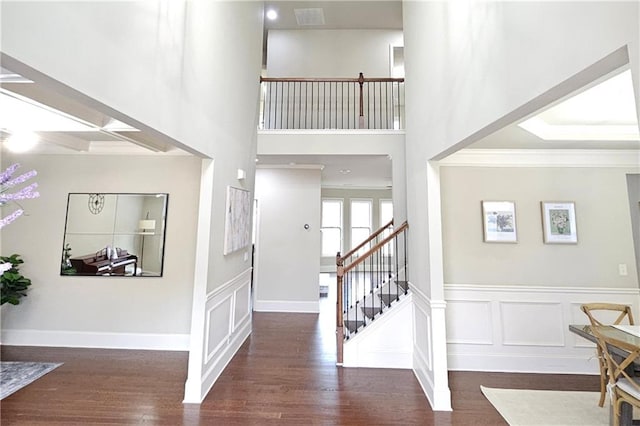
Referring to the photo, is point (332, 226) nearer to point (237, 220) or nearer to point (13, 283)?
point (237, 220)

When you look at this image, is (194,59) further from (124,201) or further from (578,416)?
(578,416)

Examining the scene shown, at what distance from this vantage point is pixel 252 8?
3.91m

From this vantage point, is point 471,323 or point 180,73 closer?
point 180,73

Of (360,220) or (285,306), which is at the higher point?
(360,220)

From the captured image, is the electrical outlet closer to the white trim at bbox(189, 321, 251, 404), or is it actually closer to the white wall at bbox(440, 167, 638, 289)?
the white wall at bbox(440, 167, 638, 289)

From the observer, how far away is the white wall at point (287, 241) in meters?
5.34

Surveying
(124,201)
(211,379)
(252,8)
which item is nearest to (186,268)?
(124,201)

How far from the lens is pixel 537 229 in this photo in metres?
3.29

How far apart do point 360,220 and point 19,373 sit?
848cm

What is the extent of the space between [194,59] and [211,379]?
117 inches

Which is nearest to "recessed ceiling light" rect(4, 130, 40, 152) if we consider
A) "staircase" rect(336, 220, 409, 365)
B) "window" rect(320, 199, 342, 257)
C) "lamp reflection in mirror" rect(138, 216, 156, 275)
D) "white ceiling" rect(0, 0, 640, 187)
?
"white ceiling" rect(0, 0, 640, 187)

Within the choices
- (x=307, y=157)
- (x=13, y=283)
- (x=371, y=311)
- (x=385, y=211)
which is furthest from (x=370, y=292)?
(x=385, y=211)

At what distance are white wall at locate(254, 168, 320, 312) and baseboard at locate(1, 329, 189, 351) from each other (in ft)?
6.19

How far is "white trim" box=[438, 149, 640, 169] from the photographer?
126 inches
